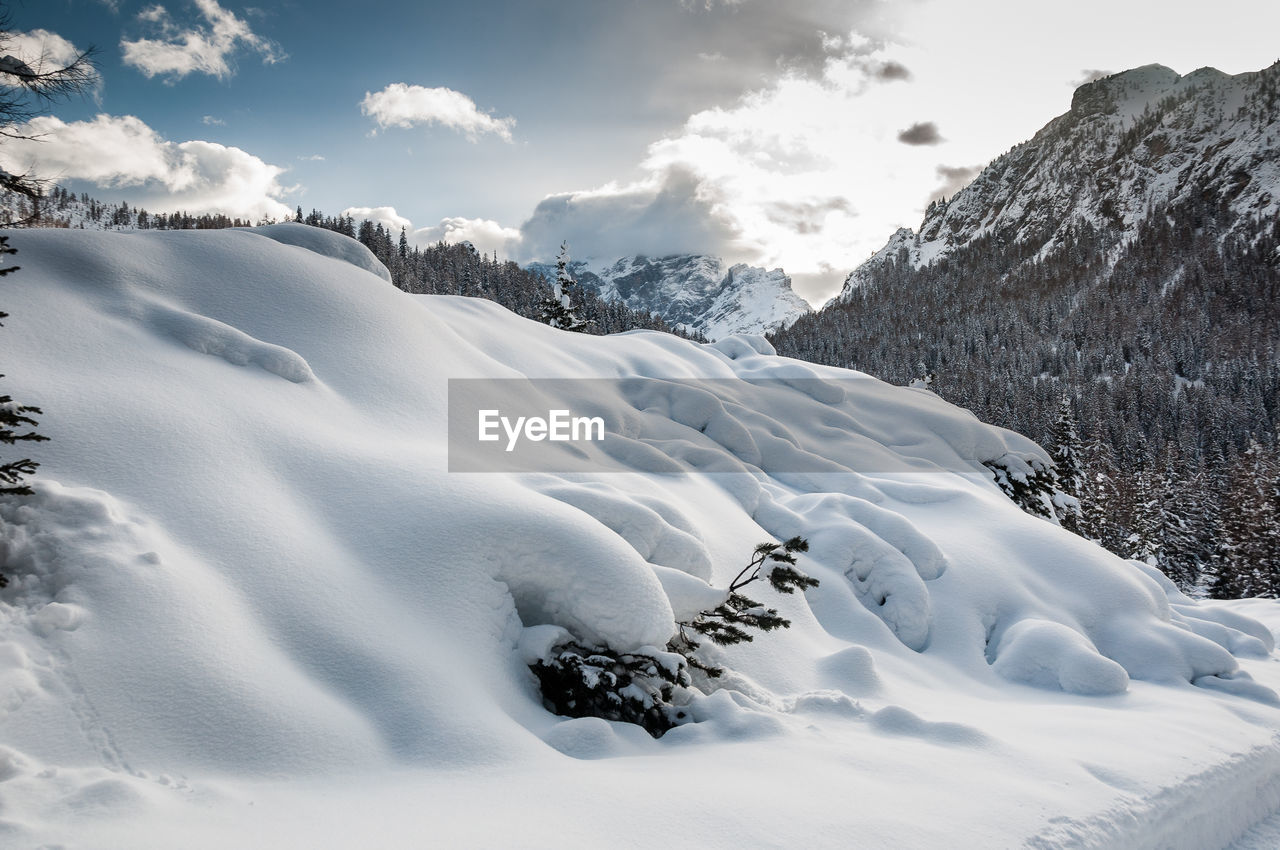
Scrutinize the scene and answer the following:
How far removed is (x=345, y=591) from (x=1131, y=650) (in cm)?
1187

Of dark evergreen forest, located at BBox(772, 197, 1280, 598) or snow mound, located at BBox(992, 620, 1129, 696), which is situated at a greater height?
dark evergreen forest, located at BBox(772, 197, 1280, 598)

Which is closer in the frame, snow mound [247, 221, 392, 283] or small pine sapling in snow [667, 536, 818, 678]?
small pine sapling in snow [667, 536, 818, 678]

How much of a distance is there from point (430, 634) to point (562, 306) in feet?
112

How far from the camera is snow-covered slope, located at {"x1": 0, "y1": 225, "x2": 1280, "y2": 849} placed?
13.6 ft

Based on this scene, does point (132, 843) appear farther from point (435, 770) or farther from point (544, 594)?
point (544, 594)

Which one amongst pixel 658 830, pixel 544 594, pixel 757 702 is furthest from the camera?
pixel 757 702

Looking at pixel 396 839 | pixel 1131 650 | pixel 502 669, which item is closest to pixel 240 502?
pixel 502 669

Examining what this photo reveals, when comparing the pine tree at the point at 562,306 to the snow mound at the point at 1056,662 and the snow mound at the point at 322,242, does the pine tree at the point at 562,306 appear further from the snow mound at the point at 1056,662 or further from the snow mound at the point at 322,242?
the snow mound at the point at 1056,662

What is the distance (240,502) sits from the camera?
5.95 m

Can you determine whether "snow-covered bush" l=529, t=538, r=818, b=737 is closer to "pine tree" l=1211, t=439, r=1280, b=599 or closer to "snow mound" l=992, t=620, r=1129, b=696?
"snow mound" l=992, t=620, r=1129, b=696

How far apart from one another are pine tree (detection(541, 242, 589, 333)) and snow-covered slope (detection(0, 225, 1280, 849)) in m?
26.1

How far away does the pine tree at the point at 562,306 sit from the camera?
1500 inches

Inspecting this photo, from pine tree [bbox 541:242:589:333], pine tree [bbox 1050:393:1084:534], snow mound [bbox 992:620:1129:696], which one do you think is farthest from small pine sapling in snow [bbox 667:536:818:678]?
pine tree [bbox 1050:393:1084:534]

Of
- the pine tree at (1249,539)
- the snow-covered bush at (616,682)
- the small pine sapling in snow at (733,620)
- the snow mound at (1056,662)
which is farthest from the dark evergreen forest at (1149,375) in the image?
the snow-covered bush at (616,682)
